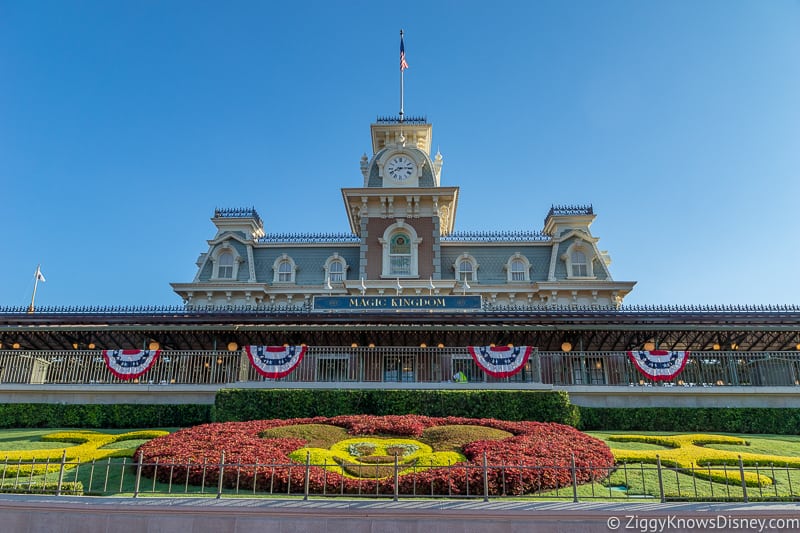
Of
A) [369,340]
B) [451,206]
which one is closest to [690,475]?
[369,340]

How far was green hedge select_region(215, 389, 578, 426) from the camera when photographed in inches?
792

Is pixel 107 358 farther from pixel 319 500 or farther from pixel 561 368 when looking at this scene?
pixel 561 368

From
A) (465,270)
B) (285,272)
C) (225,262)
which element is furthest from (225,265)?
(465,270)

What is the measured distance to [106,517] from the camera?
413 inches

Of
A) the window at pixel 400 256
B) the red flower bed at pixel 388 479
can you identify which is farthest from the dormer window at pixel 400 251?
the red flower bed at pixel 388 479

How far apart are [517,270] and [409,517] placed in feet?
103

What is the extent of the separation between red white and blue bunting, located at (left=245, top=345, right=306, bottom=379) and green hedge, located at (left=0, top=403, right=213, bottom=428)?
2453 millimetres

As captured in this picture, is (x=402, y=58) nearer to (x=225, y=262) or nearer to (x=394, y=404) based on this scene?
(x=225, y=262)

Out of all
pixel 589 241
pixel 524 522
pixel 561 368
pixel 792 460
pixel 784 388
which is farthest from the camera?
pixel 589 241

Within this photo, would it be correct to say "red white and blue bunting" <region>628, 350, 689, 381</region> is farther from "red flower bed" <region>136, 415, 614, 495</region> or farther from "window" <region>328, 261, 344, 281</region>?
"window" <region>328, 261, 344, 281</region>

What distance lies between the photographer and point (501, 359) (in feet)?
75.0

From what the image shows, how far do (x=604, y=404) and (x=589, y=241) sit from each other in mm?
19839

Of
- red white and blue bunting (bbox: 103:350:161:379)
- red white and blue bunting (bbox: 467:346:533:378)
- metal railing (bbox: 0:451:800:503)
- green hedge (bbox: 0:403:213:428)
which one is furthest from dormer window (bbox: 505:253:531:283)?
metal railing (bbox: 0:451:800:503)

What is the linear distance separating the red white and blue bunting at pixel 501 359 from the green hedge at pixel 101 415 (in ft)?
34.8
